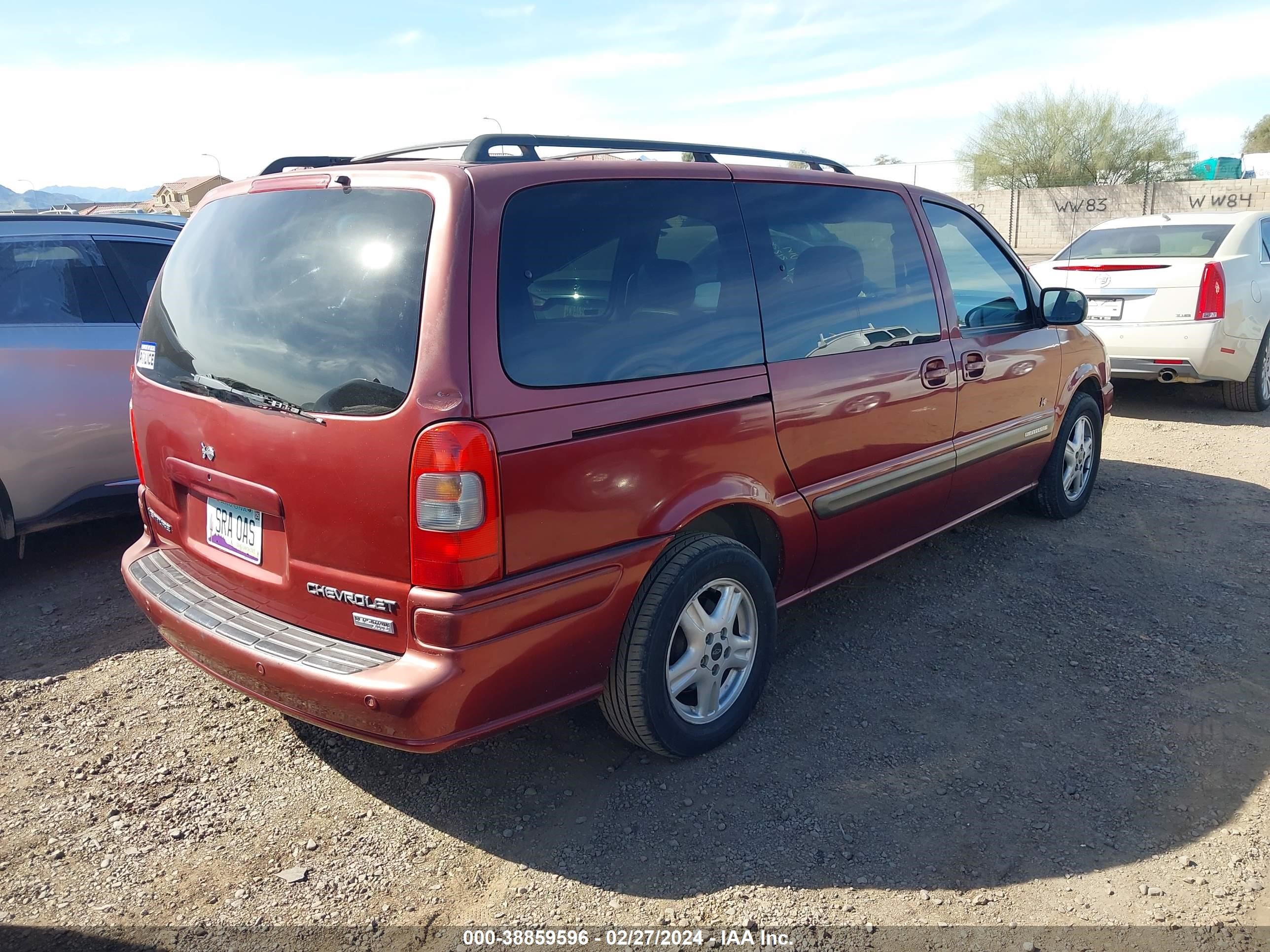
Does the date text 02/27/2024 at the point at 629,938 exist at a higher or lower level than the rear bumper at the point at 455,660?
lower

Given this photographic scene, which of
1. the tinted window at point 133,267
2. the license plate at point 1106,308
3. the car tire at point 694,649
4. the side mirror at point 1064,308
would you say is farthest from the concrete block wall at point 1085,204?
the car tire at point 694,649

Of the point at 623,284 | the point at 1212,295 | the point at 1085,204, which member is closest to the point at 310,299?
the point at 623,284

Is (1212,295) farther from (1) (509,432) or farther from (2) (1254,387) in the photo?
(1) (509,432)

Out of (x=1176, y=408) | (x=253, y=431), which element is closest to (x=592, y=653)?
(x=253, y=431)

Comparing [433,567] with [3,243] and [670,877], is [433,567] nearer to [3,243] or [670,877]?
[670,877]

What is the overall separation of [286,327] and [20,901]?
1667 mm

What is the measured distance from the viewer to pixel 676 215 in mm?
3033

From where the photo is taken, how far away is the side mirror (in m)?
4.68

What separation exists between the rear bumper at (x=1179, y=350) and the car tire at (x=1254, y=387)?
13 cm

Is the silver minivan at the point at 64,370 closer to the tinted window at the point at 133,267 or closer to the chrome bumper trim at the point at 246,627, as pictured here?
the tinted window at the point at 133,267

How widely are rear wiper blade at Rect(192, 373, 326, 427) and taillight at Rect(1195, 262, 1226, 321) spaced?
721 cm

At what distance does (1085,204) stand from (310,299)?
33.0 metres

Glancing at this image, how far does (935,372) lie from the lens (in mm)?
3895

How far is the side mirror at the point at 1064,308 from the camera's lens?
468cm
